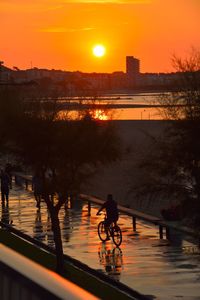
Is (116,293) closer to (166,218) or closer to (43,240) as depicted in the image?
(43,240)

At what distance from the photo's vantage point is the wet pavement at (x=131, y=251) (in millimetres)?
16891

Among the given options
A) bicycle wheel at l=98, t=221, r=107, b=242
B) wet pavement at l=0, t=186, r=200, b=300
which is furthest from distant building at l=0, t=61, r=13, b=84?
bicycle wheel at l=98, t=221, r=107, b=242

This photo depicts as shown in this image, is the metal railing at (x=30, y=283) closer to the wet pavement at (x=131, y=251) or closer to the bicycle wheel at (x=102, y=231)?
the wet pavement at (x=131, y=251)

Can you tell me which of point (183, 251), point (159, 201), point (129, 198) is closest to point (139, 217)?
point (183, 251)

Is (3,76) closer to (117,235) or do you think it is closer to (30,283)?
(117,235)

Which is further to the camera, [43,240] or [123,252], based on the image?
[43,240]

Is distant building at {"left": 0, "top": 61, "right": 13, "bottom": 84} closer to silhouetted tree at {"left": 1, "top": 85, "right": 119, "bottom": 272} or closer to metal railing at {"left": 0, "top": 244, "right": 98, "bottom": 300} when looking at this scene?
silhouetted tree at {"left": 1, "top": 85, "right": 119, "bottom": 272}

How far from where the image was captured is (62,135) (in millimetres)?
23797

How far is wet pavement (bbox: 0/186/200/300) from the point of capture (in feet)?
55.4

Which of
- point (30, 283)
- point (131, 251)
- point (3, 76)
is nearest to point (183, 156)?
point (131, 251)

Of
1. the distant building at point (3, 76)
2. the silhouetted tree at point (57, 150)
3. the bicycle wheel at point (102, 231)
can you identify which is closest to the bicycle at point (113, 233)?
the bicycle wheel at point (102, 231)

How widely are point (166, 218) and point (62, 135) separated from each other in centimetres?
455

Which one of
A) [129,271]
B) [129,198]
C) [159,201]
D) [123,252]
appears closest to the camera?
[129,271]

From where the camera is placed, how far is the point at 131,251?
21781 millimetres
